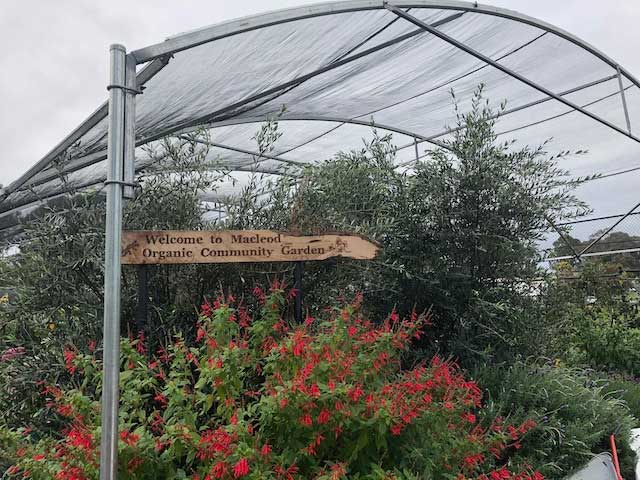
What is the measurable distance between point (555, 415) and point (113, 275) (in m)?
2.96

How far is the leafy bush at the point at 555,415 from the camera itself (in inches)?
133

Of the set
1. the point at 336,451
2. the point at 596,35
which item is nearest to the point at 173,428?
the point at 336,451

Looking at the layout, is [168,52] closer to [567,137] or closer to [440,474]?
[440,474]

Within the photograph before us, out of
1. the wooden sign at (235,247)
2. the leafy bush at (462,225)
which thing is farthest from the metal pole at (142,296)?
the leafy bush at (462,225)

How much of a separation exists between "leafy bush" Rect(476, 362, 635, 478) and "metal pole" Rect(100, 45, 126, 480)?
2231 mm

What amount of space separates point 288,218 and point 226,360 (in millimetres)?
1504

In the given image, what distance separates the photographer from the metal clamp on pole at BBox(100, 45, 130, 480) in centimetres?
199

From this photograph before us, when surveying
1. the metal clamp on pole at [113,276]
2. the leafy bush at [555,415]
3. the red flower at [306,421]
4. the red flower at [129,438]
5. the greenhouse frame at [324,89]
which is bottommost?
the leafy bush at [555,415]

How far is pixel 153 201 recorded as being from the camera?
349cm

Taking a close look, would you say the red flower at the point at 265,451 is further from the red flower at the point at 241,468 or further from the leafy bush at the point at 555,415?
the leafy bush at the point at 555,415

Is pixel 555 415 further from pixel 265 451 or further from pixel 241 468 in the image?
pixel 241 468

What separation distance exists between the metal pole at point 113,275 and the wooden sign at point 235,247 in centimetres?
62

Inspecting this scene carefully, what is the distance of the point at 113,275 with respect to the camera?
6.97ft

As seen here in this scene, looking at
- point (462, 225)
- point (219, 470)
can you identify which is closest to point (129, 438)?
point (219, 470)
